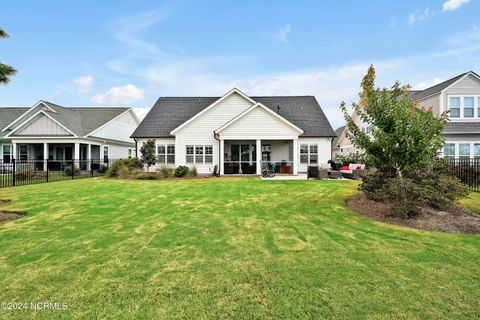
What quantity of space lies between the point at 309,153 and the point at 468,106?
42.8ft

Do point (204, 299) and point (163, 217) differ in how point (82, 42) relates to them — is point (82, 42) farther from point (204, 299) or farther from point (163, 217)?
point (204, 299)

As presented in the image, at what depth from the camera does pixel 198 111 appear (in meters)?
25.4

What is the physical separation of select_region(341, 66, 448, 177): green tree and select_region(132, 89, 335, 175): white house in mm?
10987

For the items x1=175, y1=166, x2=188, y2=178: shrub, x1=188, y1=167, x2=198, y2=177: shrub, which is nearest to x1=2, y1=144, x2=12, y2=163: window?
x1=175, y1=166, x2=188, y2=178: shrub

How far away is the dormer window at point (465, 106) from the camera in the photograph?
20109 millimetres

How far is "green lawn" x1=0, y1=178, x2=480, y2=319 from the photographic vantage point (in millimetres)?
2893

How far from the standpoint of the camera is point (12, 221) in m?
6.72

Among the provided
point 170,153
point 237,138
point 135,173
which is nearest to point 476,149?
point 237,138

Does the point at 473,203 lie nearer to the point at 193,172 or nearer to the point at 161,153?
the point at 193,172

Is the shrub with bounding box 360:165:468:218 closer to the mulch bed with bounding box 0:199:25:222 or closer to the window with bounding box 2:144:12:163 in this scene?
the mulch bed with bounding box 0:199:25:222

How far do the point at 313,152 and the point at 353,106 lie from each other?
1308cm

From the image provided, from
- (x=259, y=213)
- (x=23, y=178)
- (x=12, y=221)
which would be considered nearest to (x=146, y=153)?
(x=23, y=178)

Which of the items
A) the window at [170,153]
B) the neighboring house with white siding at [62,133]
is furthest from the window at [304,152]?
the neighboring house with white siding at [62,133]

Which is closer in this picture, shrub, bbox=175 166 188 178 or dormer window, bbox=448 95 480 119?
shrub, bbox=175 166 188 178
